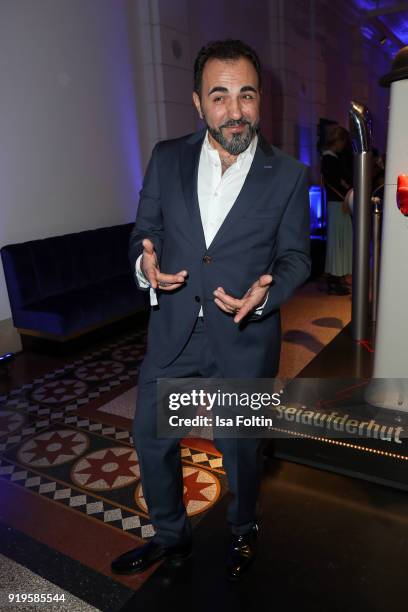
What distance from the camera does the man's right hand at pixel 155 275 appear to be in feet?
5.18

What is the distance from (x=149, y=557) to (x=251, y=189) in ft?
4.68

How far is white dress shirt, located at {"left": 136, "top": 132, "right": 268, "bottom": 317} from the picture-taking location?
1.73 metres

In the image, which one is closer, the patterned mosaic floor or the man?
the man

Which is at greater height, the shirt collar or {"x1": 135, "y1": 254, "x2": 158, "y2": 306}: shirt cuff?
the shirt collar

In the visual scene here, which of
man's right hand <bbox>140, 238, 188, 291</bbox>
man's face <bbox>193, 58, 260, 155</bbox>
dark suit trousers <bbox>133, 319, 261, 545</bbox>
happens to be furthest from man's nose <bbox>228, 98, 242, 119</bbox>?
dark suit trousers <bbox>133, 319, 261, 545</bbox>

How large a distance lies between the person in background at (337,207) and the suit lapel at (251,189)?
13.4 feet

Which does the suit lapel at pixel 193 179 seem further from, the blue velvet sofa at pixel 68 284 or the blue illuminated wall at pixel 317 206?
the blue illuminated wall at pixel 317 206

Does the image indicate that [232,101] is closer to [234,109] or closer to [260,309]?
[234,109]

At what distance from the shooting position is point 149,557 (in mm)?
1919

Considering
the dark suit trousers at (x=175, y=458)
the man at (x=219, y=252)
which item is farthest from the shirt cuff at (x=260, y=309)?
the dark suit trousers at (x=175, y=458)

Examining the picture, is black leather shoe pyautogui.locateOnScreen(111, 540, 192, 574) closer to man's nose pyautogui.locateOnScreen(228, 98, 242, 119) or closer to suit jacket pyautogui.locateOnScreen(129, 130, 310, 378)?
suit jacket pyautogui.locateOnScreen(129, 130, 310, 378)

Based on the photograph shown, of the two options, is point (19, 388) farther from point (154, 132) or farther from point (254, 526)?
point (154, 132)

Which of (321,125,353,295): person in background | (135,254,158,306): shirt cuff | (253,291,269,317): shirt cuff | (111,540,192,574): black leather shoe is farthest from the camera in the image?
(321,125,353,295): person in background

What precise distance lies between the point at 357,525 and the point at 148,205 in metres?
1.56
